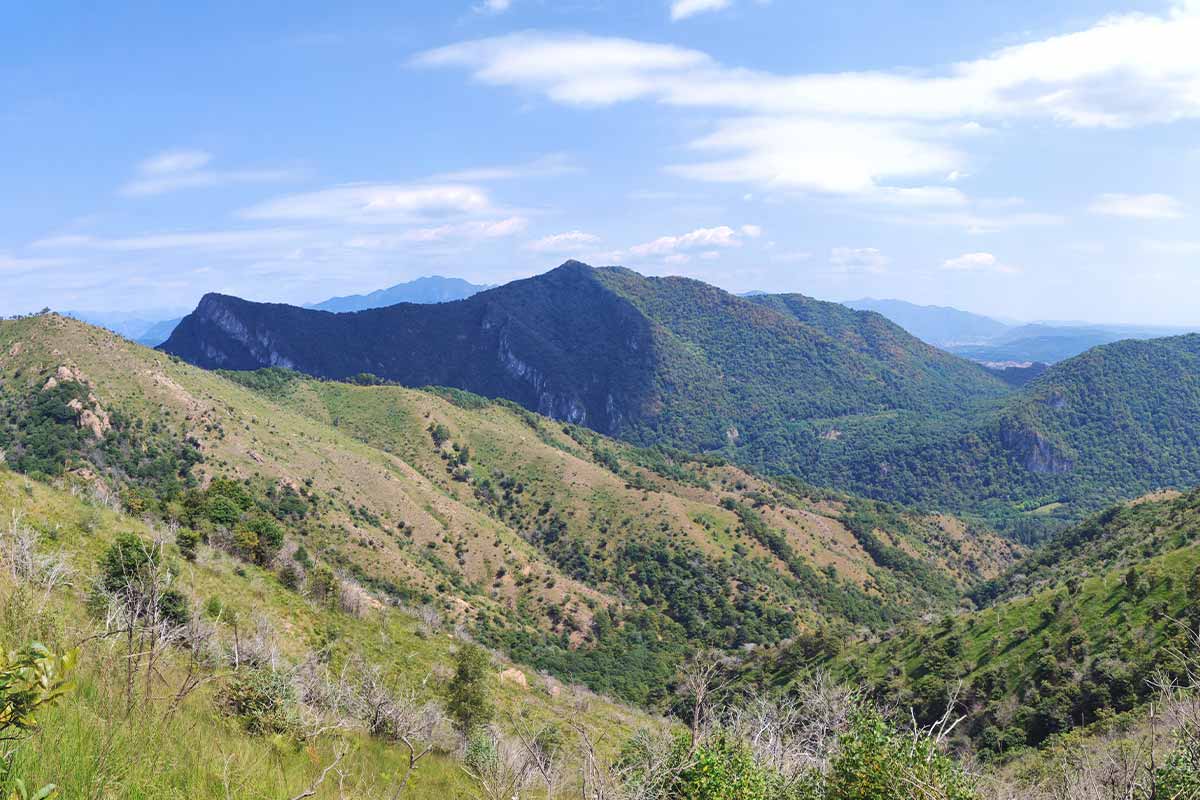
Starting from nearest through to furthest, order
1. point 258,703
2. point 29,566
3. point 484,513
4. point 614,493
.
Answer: point 29,566
point 258,703
point 484,513
point 614,493

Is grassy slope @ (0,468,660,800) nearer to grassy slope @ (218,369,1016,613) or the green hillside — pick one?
the green hillside

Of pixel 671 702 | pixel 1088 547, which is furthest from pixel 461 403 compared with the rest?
pixel 1088 547

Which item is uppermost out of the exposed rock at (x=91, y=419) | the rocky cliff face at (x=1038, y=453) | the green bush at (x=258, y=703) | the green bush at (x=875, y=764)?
the exposed rock at (x=91, y=419)

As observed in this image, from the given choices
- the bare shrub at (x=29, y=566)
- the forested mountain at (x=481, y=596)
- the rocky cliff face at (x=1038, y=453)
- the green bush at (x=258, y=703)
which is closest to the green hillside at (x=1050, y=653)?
the forested mountain at (x=481, y=596)

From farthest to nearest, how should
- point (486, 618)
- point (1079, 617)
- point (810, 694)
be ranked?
point (486, 618)
point (1079, 617)
point (810, 694)

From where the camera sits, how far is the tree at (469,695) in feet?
82.0

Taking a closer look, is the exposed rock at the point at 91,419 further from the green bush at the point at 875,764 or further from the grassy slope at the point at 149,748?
the green bush at the point at 875,764

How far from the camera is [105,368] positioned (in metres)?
75.8

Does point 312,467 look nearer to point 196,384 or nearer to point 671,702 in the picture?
point 196,384

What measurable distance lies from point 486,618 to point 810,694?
41924 mm

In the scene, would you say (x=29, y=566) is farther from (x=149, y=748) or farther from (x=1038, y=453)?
(x=1038, y=453)

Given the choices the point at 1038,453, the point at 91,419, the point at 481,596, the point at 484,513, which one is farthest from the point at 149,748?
the point at 1038,453

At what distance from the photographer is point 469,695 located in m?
26.3

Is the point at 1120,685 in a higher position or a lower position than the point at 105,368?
lower
